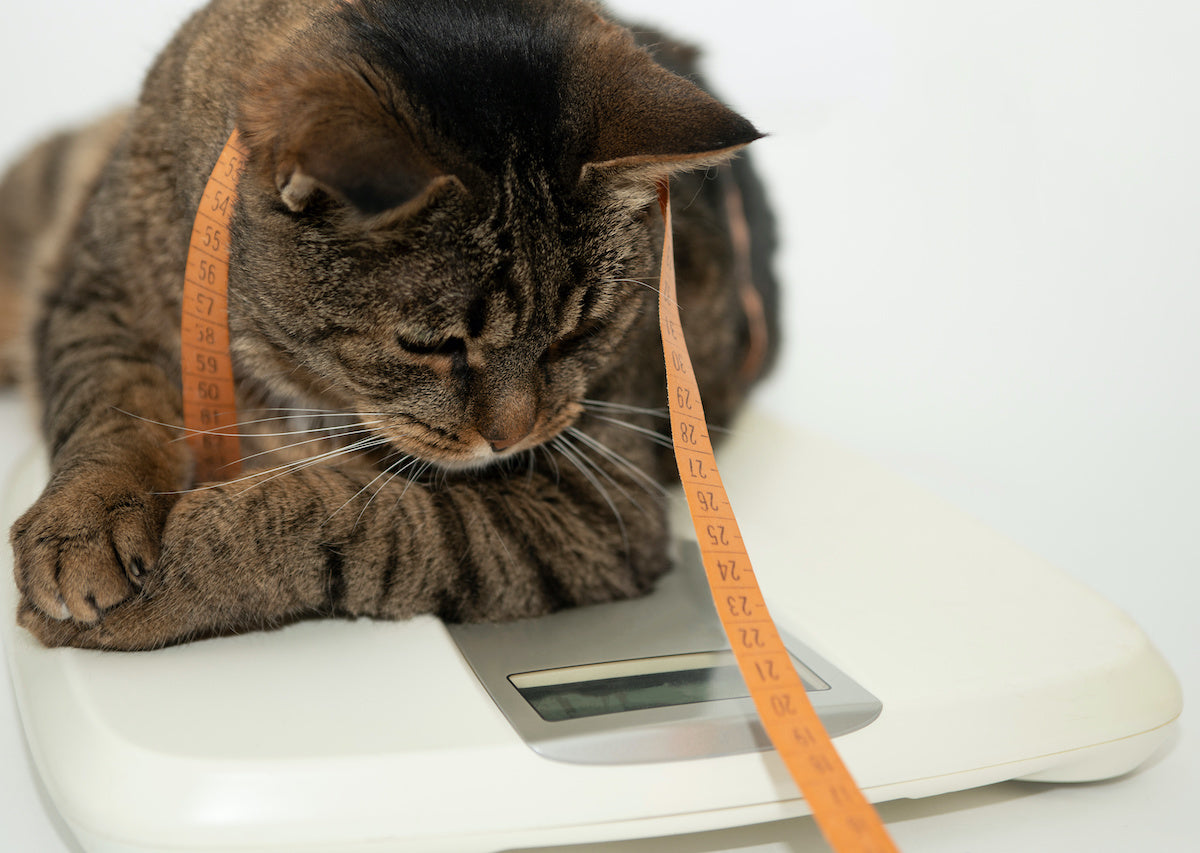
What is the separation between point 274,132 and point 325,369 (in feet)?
0.77

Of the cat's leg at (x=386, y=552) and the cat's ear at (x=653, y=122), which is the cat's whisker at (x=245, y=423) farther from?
the cat's ear at (x=653, y=122)

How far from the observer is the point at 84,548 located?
0.85 metres

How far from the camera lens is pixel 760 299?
159 cm

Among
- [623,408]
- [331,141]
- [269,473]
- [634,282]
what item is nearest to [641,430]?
[623,408]

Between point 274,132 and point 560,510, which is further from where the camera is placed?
point 560,510

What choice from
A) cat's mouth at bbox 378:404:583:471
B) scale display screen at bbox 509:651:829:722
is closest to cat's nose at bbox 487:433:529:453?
cat's mouth at bbox 378:404:583:471

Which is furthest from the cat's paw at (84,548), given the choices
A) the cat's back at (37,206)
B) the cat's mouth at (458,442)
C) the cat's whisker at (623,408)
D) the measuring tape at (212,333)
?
the cat's back at (37,206)

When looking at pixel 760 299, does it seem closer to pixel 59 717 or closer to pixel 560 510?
pixel 560 510

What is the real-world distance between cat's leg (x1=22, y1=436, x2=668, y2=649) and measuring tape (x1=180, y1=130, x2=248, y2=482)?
0.38 feet

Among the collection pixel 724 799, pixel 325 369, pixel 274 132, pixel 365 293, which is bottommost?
pixel 724 799

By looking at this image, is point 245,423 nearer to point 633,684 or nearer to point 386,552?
point 386,552

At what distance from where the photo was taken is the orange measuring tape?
29.5 inches

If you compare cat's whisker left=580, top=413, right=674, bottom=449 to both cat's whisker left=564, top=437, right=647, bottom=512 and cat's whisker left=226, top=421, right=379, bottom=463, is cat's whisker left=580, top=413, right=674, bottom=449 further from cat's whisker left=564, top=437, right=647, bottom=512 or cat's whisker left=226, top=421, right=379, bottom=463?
cat's whisker left=226, top=421, right=379, bottom=463

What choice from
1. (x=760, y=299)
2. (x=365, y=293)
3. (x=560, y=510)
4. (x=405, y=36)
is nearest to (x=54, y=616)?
(x=365, y=293)
